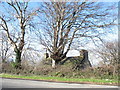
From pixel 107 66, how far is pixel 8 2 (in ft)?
27.0

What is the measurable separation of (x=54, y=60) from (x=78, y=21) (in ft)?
10.8

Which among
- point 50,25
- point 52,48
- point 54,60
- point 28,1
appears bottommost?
point 54,60

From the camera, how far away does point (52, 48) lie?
10555 millimetres

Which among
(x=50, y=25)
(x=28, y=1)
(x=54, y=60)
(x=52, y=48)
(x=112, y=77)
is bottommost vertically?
(x=112, y=77)

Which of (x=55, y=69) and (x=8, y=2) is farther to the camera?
(x=8, y=2)

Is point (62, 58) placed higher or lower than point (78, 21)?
lower

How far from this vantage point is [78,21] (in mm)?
10547

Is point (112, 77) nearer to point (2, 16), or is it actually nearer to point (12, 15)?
point (12, 15)

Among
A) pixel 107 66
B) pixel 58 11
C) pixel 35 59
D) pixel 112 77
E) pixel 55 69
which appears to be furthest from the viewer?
pixel 35 59

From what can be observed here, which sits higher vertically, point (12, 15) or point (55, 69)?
point (12, 15)

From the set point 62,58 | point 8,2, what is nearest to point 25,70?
point 62,58

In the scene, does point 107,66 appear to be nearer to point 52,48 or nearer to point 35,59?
point 52,48

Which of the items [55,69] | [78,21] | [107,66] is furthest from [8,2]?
[107,66]

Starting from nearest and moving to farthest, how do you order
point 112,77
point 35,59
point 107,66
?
point 112,77 < point 107,66 < point 35,59
